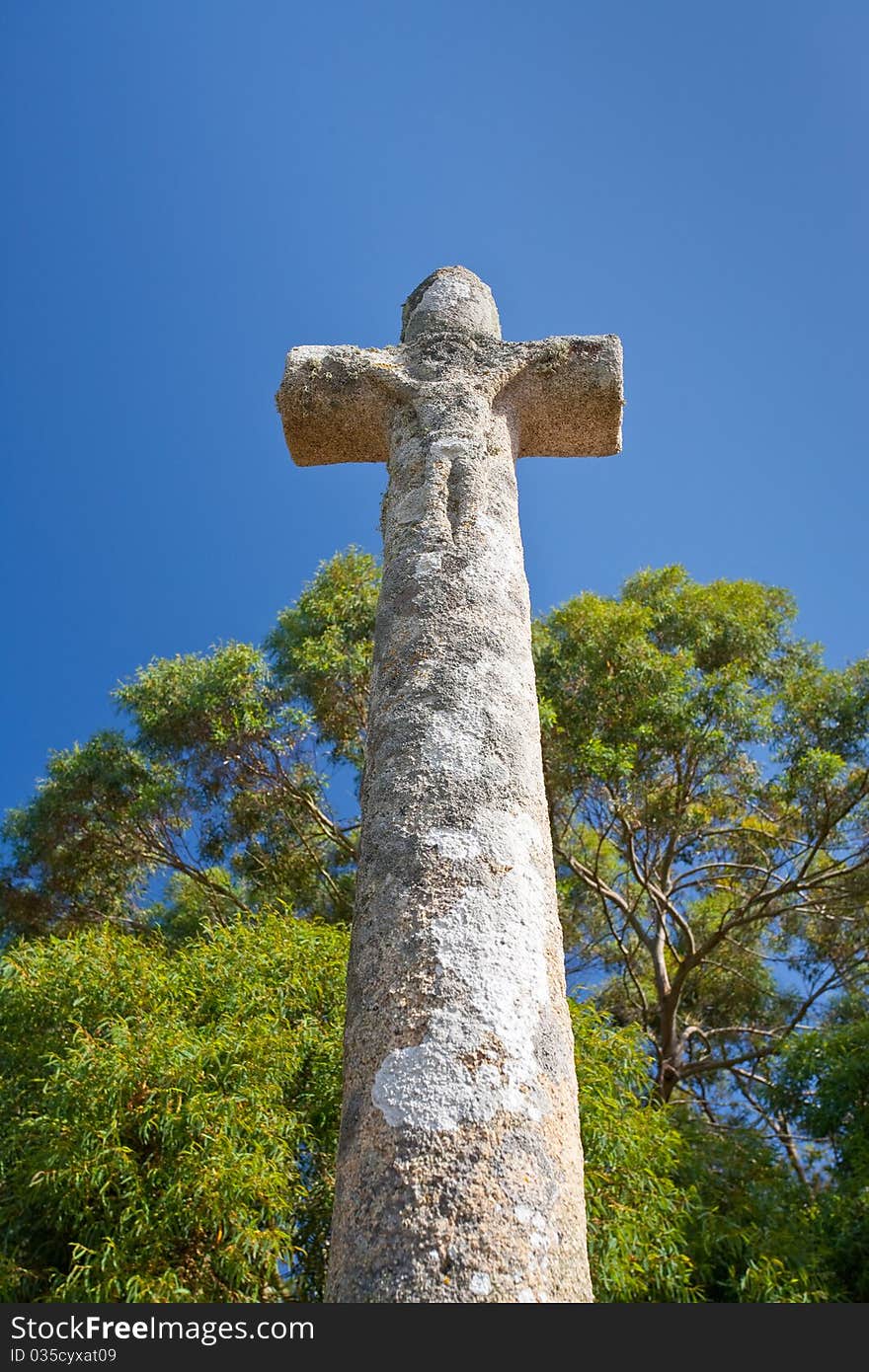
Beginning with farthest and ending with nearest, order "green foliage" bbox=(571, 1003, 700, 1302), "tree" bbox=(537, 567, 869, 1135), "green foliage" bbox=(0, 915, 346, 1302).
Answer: "tree" bbox=(537, 567, 869, 1135)
"green foliage" bbox=(571, 1003, 700, 1302)
"green foliage" bbox=(0, 915, 346, 1302)

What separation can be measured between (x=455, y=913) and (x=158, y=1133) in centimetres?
319

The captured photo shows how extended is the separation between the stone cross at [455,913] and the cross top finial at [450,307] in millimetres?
182

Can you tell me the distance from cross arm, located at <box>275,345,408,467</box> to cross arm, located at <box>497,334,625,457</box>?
18.0 inches

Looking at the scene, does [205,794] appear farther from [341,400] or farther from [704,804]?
[341,400]

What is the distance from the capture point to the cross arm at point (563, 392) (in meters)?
3.95

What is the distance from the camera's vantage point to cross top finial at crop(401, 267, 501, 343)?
409 centimetres

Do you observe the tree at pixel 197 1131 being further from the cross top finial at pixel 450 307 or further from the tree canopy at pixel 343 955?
the cross top finial at pixel 450 307

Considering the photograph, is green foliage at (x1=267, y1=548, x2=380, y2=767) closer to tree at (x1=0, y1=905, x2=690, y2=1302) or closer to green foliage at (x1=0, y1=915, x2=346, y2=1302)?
tree at (x1=0, y1=905, x2=690, y2=1302)

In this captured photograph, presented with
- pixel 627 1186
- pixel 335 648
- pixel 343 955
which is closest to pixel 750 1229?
pixel 627 1186

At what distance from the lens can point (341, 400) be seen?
3.98m

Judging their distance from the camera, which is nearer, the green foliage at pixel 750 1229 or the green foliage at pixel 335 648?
the green foliage at pixel 750 1229

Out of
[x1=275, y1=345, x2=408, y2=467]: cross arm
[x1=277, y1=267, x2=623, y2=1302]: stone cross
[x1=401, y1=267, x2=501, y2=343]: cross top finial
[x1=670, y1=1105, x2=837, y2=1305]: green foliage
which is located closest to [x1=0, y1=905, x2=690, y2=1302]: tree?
[x1=670, y1=1105, x2=837, y2=1305]: green foliage

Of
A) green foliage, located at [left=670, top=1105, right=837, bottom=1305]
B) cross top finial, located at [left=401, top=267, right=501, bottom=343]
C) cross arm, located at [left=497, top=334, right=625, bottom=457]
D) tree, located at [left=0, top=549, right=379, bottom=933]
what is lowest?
green foliage, located at [left=670, top=1105, right=837, bottom=1305]

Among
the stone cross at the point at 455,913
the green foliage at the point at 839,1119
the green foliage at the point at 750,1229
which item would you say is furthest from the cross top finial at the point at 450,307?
the green foliage at the point at 839,1119
